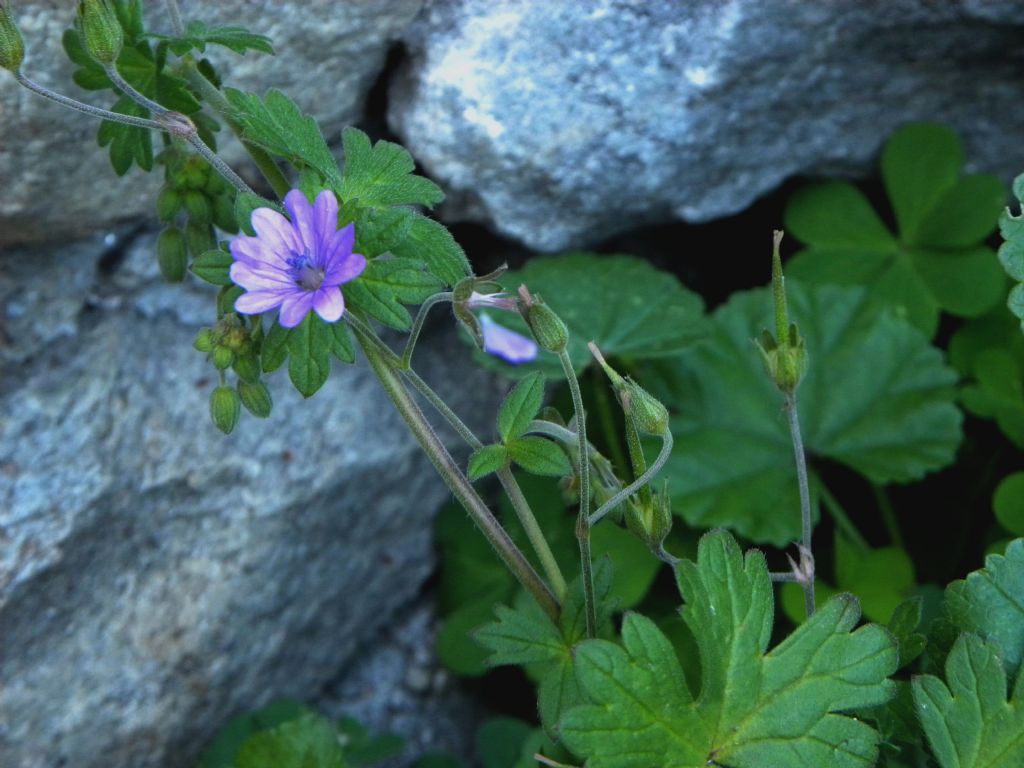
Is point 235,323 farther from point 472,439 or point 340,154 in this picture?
point 340,154

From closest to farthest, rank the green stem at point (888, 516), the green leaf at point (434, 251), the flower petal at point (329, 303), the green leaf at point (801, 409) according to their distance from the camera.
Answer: the flower petal at point (329, 303) → the green leaf at point (434, 251) → the green leaf at point (801, 409) → the green stem at point (888, 516)

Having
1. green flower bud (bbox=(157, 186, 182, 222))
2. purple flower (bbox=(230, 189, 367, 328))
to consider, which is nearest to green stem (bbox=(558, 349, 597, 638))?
purple flower (bbox=(230, 189, 367, 328))

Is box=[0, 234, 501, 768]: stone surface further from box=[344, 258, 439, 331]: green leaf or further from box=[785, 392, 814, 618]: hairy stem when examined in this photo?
box=[785, 392, 814, 618]: hairy stem

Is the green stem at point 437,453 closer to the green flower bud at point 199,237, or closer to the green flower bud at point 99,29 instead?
the green flower bud at point 199,237

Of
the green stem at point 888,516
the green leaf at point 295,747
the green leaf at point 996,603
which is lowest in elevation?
the green leaf at point 295,747

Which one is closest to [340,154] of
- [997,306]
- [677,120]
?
[677,120]

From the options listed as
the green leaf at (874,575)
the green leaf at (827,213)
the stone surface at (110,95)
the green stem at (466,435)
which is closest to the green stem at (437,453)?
the green stem at (466,435)

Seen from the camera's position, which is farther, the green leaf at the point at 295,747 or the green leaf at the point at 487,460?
the green leaf at the point at 295,747
